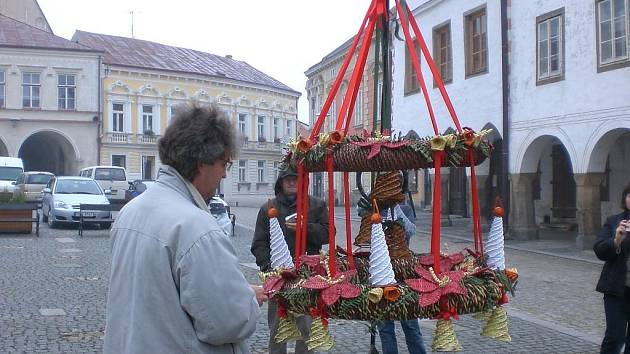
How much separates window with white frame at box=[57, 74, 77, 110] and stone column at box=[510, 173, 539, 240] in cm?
3265

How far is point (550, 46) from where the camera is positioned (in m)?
18.6

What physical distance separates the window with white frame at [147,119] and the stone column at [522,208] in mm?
34865

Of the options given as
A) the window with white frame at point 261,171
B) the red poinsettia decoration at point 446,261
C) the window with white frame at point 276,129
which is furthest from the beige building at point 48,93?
the red poinsettia decoration at point 446,261

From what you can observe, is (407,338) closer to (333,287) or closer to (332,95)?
(333,287)

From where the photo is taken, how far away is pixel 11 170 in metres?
30.5

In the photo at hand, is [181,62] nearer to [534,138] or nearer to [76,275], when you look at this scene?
[534,138]

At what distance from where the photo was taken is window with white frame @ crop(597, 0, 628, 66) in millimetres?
16141

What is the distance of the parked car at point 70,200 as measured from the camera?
2234cm

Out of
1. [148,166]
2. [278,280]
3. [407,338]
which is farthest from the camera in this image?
[148,166]

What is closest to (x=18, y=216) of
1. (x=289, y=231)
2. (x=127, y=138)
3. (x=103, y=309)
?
(x=103, y=309)

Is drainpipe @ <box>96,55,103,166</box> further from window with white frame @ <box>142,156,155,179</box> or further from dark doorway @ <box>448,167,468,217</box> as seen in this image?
dark doorway @ <box>448,167,468,217</box>

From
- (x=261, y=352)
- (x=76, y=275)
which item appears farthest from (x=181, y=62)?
(x=261, y=352)

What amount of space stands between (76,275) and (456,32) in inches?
539

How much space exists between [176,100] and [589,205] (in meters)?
39.4
